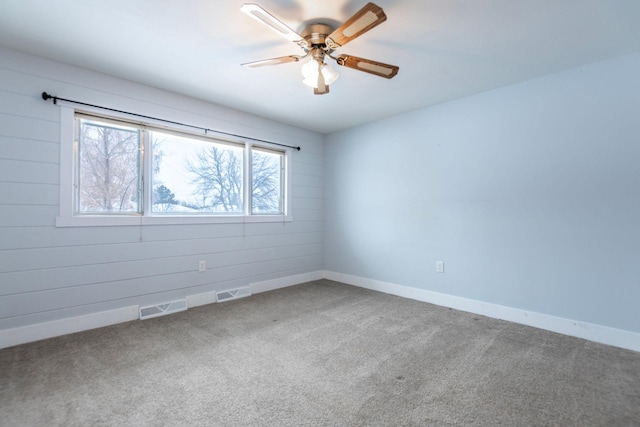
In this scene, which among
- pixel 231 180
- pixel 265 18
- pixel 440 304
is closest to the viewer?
pixel 265 18

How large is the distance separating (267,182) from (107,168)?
1931 millimetres

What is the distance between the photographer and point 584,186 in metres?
2.63

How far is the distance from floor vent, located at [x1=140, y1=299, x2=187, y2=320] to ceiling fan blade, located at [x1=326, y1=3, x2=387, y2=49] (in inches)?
120

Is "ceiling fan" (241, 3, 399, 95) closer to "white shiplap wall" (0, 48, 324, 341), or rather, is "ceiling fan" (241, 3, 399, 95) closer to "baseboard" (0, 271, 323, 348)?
"white shiplap wall" (0, 48, 324, 341)

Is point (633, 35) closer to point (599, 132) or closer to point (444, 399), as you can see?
point (599, 132)

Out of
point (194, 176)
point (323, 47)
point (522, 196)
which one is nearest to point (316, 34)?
point (323, 47)

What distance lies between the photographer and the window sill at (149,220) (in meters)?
2.68

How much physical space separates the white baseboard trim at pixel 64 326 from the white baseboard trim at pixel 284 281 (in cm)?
146

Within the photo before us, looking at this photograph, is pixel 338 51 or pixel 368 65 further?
pixel 338 51

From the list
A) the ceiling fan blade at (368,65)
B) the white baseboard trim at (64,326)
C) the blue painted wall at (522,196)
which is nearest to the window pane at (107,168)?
the white baseboard trim at (64,326)

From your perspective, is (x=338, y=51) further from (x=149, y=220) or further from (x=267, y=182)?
(x=149, y=220)

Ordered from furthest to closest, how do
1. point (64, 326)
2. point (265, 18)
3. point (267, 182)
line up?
1. point (267, 182)
2. point (64, 326)
3. point (265, 18)

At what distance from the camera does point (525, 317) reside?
291 cm

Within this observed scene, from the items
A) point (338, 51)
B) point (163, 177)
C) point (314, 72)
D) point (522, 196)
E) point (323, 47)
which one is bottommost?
point (522, 196)
